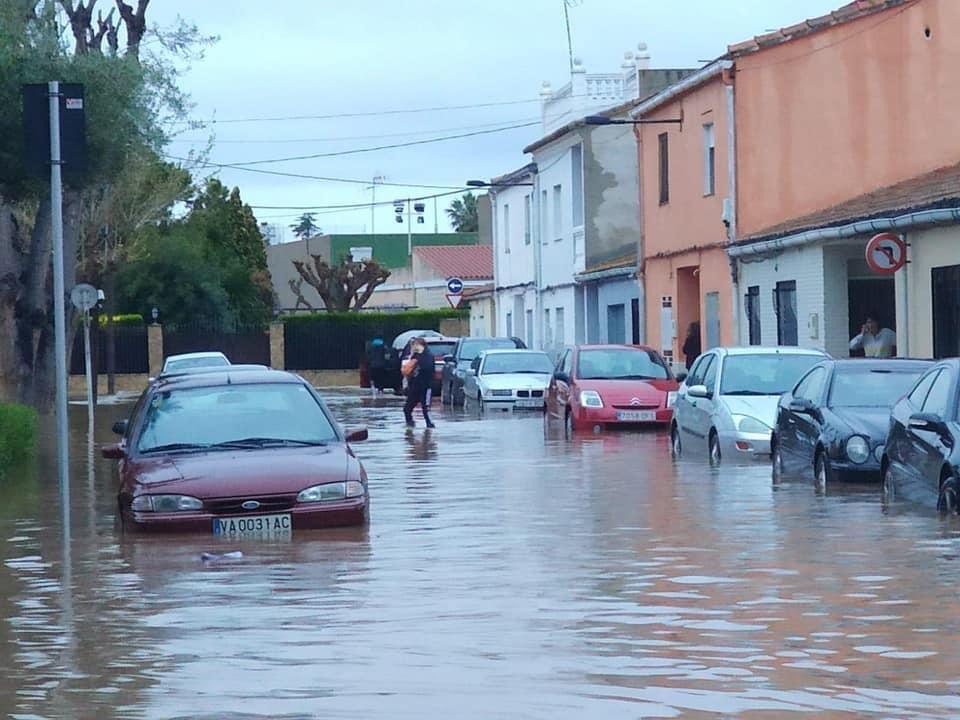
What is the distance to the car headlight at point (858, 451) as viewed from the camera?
57.7 feet

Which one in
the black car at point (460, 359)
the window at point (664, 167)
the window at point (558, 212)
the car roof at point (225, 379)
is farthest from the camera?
the window at point (558, 212)

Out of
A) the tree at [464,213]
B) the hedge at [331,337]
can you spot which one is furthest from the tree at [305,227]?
the hedge at [331,337]

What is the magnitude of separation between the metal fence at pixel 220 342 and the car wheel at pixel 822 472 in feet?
156

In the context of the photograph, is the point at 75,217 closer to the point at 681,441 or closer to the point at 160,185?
the point at 681,441

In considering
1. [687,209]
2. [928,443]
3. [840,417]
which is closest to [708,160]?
[687,209]

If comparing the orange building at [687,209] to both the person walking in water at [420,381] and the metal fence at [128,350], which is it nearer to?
the person walking in water at [420,381]

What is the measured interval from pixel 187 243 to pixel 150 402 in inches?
2093

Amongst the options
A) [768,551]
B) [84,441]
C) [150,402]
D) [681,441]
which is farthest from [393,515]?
[84,441]

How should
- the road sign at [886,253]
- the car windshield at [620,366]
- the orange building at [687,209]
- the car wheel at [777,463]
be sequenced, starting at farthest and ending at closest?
the orange building at [687,209]
the car windshield at [620,366]
the road sign at [886,253]
the car wheel at [777,463]

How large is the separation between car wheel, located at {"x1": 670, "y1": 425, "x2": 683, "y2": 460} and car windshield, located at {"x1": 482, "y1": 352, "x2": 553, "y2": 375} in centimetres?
1416

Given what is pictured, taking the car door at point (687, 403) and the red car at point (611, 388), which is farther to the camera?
the red car at point (611, 388)

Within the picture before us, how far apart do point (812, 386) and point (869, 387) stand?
0.69m

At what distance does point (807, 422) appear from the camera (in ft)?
61.0

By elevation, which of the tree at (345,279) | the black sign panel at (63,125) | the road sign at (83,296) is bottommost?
the road sign at (83,296)
